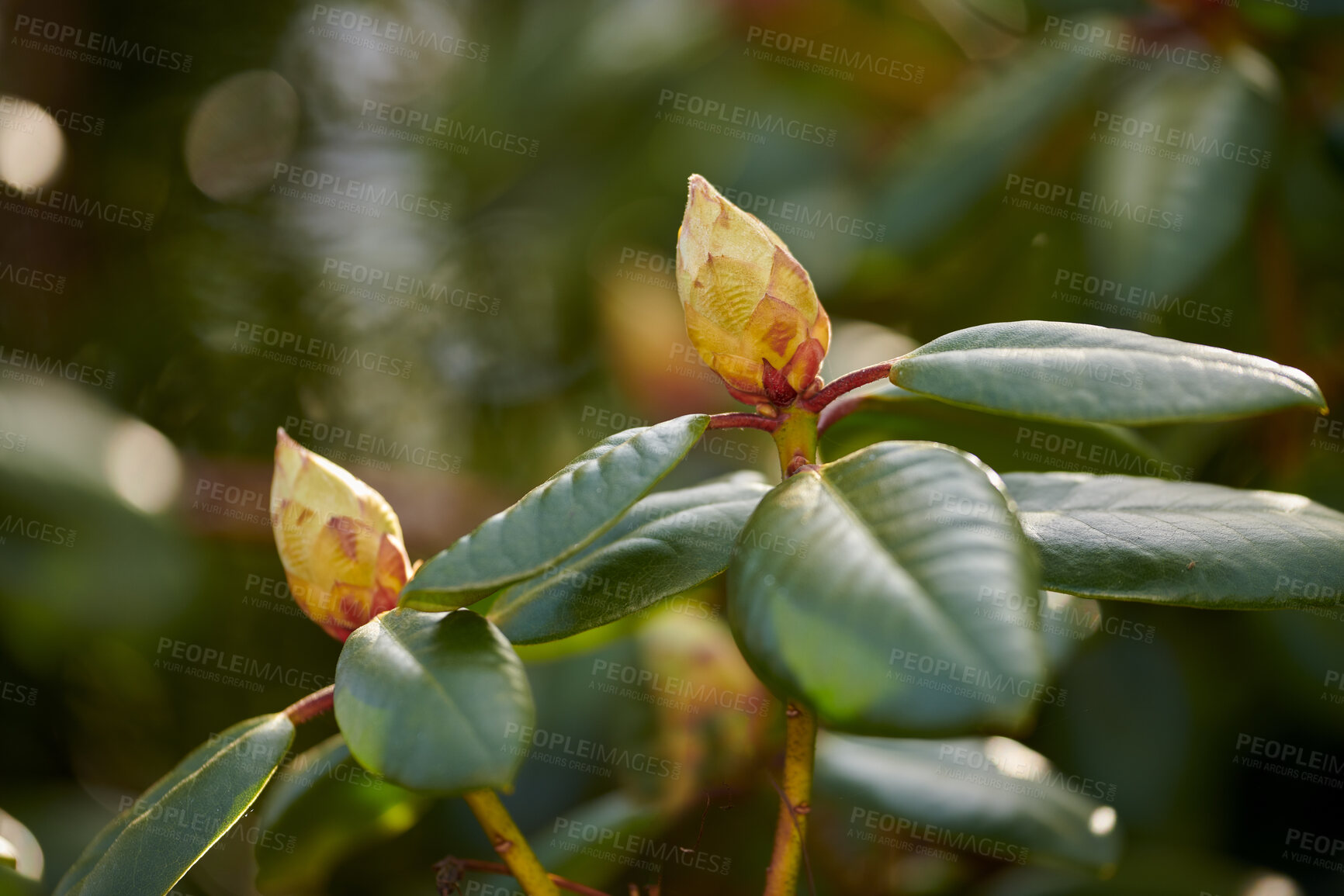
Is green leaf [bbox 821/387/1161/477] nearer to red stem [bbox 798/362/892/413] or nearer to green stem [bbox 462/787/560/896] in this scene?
red stem [bbox 798/362/892/413]

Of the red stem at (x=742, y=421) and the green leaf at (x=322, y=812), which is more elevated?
the red stem at (x=742, y=421)

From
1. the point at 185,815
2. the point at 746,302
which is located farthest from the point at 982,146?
the point at 185,815

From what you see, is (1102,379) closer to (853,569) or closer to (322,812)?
(853,569)

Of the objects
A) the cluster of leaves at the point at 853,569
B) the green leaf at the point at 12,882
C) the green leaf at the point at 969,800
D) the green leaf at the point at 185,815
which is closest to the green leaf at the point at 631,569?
the cluster of leaves at the point at 853,569

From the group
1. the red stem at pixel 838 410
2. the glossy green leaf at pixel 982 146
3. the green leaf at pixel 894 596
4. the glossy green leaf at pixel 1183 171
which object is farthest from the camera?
the glossy green leaf at pixel 982 146

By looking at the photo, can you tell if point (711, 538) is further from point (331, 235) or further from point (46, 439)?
point (331, 235)

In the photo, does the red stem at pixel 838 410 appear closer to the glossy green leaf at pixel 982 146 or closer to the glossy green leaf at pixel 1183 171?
the glossy green leaf at pixel 1183 171

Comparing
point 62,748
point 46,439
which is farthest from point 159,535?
point 62,748
